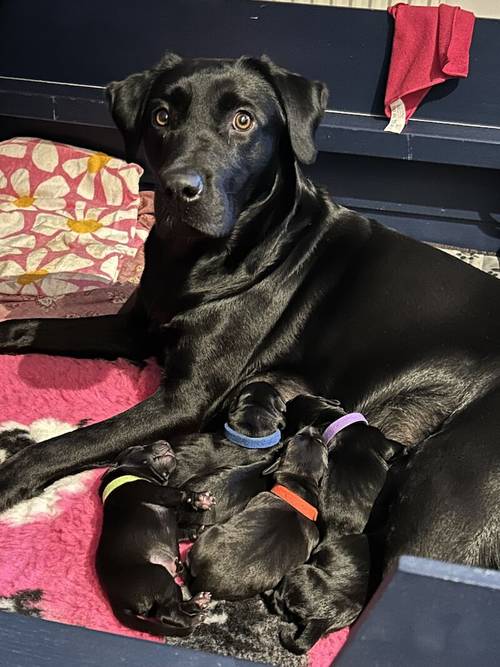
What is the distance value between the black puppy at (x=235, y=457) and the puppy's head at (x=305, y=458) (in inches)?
2.4

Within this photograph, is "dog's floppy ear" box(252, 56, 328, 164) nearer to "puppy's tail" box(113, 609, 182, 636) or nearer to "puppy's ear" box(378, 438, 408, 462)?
"puppy's ear" box(378, 438, 408, 462)

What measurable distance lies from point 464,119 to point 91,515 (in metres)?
2.17

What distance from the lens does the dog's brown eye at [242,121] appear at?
185cm

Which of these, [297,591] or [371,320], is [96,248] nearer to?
[371,320]

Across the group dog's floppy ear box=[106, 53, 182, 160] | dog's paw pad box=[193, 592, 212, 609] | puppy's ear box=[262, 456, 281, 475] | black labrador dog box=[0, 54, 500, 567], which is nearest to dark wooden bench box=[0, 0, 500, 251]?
black labrador dog box=[0, 54, 500, 567]

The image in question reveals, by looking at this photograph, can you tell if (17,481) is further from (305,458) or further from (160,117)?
(160,117)

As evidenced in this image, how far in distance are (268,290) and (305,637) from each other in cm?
88

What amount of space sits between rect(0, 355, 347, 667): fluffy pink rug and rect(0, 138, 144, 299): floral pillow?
1.78ft

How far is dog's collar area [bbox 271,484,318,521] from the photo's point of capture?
64.7 inches

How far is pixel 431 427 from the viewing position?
6.04 feet

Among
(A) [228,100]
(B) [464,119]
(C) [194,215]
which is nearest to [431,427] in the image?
(C) [194,215]

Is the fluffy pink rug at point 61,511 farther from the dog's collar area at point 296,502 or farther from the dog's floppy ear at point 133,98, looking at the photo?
the dog's floppy ear at point 133,98

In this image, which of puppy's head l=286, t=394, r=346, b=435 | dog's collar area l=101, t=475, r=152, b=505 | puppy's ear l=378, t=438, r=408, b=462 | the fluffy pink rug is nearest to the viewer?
the fluffy pink rug

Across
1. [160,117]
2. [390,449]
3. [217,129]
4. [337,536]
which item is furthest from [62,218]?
[337,536]
